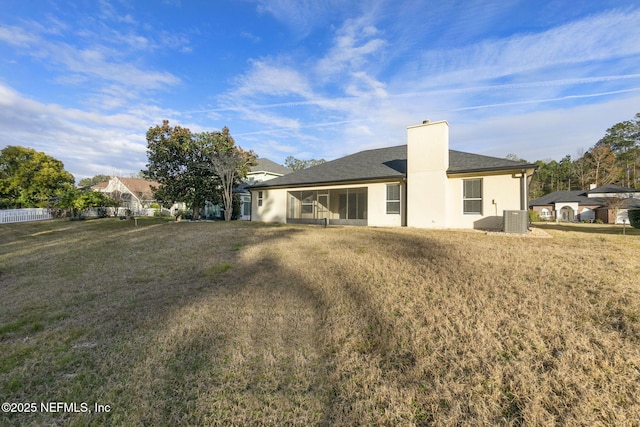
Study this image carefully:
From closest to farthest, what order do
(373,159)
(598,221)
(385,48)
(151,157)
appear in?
1. (385,48)
2. (373,159)
3. (151,157)
4. (598,221)

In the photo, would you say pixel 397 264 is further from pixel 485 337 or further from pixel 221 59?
pixel 221 59

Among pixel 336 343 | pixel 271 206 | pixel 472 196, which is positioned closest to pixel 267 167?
pixel 271 206

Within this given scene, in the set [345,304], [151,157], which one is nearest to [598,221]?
[345,304]

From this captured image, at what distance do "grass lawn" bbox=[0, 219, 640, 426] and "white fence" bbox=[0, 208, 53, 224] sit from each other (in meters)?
20.4

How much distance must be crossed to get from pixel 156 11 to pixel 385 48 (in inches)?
374

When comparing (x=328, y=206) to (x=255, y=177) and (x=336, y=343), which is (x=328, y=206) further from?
(x=336, y=343)

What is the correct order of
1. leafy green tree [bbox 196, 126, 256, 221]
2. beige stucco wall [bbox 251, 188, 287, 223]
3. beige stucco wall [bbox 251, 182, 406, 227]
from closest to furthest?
beige stucco wall [bbox 251, 182, 406, 227], beige stucco wall [bbox 251, 188, 287, 223], leafy green tree [bbox 196, 126, 256, 221]

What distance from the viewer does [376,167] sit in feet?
49.1

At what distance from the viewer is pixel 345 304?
4219 mm

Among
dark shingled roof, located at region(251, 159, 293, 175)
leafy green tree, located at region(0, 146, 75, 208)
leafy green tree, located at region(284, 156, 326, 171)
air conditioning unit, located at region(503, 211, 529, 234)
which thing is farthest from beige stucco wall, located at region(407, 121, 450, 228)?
leafy green tree, located at region(284, 156, 326, 171)

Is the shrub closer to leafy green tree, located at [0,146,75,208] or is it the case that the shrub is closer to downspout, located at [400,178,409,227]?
downspout, located at [400,178,409,227]

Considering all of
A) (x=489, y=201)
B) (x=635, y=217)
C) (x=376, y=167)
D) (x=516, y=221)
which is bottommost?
(x=516, y=221)

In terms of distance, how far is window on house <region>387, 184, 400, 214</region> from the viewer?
13.4 m

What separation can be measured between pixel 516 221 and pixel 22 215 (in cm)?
3166
